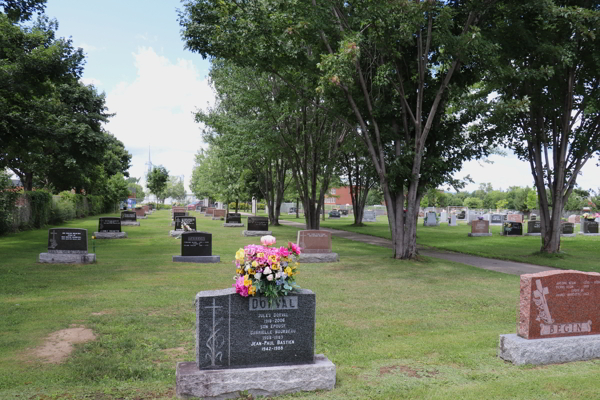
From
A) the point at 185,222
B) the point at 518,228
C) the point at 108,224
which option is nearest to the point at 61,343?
the point at 108,224

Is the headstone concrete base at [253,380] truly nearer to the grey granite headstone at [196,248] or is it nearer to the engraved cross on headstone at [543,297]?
the engraved cross on headstone at [543,297]

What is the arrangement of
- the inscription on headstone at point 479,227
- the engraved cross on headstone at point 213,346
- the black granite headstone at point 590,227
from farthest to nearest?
1. the black granite headstone at point 590,227
2. the inscription on headstone at point 479,227
3. the engraved cross on headstone at point 213,346

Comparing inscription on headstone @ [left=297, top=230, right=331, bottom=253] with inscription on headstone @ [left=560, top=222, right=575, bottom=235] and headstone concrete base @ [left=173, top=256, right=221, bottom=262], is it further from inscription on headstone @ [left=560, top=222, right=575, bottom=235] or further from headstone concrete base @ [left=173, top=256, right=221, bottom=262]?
inscription on headstone @ [left=560, top=222, right=575, bottom=235]

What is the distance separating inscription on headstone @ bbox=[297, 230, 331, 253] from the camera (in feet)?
52.4

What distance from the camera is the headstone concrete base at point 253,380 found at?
4566 millimetres

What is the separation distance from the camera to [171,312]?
8172 millimetres

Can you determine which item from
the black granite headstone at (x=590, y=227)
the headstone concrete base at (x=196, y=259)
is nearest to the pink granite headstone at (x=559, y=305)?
the headstone concrete base at (x=196, y=259)

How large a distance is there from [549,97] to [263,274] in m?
17.5

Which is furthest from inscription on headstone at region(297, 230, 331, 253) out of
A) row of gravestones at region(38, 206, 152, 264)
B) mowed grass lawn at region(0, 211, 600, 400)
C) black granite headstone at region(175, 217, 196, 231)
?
black granite headstone at region(175, 217, 196, 231)

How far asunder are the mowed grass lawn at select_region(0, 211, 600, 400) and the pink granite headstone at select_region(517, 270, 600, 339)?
0.45 m

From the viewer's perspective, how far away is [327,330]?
7.25 meters

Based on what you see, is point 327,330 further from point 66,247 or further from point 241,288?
point 66,247

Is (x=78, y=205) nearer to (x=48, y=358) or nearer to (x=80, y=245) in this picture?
(x=80, y=245)

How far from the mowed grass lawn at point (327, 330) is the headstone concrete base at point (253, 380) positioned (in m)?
0.16
